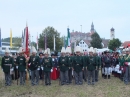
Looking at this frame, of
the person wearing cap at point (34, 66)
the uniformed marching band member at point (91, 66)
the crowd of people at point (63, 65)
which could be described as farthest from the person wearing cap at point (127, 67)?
the person wearing cap at point (34, 66)

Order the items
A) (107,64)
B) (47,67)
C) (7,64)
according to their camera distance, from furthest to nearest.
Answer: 1. (107,64)
2. (7,64)
3. (47,67)

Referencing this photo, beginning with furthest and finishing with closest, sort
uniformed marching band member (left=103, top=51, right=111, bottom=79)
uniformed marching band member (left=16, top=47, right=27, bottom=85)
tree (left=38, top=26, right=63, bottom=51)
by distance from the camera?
tree (left=38, top=26, right=63, bottom=51) → uniformed marching band member (left=103, top=51, right=111, bottom=79) → uniformed marching band member (left=16, top=47, right=27, bottom=85)

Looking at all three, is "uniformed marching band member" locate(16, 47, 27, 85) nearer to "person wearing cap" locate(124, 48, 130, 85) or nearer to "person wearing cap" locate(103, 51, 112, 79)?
"person wearing cap" locate(103, 51, 112, 79)

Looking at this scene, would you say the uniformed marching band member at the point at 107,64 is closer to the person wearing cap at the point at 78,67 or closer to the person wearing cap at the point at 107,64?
the person wearing cap at the point at 107,64

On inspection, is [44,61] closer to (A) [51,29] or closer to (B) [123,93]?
(B) [123,93]

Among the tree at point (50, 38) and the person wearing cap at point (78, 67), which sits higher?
the tree at point (50, 38)

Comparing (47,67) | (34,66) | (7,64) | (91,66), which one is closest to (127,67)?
(91,66)

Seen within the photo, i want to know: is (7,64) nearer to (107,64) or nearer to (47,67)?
(47,67)

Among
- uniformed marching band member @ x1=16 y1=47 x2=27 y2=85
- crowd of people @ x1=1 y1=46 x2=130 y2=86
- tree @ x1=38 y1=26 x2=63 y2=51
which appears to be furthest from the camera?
tree @ x1=38 y1=26 x2=63 y2=51

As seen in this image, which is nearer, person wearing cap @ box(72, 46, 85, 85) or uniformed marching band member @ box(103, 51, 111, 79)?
person wearing cap @ box(72, 46, 85, 85)

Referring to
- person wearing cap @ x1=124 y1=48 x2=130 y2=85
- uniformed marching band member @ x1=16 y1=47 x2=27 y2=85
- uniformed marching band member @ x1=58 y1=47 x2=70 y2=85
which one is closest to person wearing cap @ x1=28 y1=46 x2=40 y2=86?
uniformed marching band member @ x1=16 y1=47 x2=27 y2=85

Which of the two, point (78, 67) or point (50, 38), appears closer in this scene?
point (78, 67)

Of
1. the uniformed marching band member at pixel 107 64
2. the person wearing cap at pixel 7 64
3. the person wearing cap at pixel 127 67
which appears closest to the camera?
the person wearing cap at pixel 127 67

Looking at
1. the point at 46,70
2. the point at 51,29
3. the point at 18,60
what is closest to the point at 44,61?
the point at 46,70
